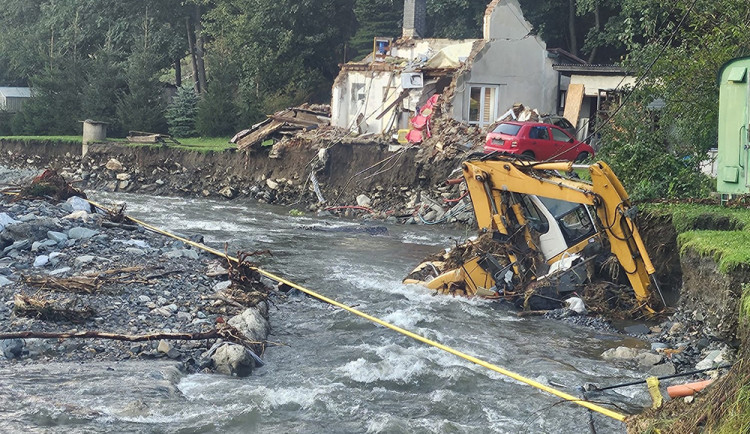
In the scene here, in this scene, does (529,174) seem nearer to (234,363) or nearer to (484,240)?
(484,240)

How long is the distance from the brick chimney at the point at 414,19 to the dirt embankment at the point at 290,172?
25.7 ft

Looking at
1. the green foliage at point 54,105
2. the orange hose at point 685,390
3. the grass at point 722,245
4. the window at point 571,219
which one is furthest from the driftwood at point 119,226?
the green foliage at point 54,105

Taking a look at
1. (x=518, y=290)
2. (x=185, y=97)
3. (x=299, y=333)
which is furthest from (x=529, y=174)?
(x=185, y=97)

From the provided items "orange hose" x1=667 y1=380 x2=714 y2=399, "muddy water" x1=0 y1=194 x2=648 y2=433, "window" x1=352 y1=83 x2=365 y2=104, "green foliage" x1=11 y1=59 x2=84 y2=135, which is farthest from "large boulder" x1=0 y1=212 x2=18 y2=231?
"green foliage" x1=11 y1=59 x2=84 y2=135

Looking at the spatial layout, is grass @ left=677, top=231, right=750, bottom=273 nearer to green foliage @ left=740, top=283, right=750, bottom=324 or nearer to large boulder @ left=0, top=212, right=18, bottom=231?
green foliage @ left=740, top=283, right=750, bottom=324

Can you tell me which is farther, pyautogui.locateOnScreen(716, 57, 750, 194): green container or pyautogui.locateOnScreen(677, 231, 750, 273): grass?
pyautogui.locateOnScreen(677, 231, 750, 273): grass

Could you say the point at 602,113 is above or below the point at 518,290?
above

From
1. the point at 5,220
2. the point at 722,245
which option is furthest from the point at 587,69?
the point at 5,220

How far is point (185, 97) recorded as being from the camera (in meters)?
41.5

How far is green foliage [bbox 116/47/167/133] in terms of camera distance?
137 ft

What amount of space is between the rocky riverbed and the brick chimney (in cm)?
2155

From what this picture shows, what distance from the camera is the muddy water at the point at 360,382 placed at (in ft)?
31.4

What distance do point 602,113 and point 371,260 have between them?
1513 centimetres

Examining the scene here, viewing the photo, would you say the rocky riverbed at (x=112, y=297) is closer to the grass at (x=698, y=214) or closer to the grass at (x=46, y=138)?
the grass at (x=698, y=214)
